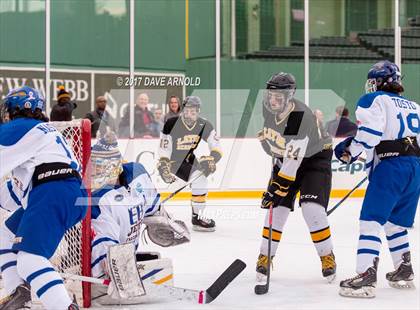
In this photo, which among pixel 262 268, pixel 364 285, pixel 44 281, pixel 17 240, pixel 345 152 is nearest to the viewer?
pixel 44 281

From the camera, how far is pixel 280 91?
3859 millimetres

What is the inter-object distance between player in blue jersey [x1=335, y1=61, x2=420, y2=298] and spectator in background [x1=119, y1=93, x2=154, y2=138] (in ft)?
13.9

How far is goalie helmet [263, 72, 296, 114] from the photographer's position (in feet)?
12.6

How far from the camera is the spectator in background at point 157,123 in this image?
780 cm

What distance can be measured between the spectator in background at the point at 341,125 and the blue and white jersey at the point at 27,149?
559 centimetres

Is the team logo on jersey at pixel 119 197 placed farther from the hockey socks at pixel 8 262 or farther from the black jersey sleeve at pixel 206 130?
the black jersey sleeve at pixel 206 130

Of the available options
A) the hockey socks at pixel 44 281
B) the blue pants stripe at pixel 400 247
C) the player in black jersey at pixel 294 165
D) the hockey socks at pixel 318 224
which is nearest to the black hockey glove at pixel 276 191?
the player in black jersey at pixel 294 165

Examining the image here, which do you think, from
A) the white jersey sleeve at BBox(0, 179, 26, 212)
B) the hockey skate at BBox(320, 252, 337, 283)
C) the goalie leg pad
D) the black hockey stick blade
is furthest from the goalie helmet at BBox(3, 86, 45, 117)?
the hockey skate at BBox(320, 252, 337, 283)

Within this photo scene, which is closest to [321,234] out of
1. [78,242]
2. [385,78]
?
[385,78]

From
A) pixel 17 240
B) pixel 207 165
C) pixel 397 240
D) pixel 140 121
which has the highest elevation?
pixel 140 121

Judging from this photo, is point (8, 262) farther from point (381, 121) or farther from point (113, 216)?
point (381, 121)

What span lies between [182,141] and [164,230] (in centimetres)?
249

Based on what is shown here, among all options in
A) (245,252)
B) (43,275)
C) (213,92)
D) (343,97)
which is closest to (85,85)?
(213,92)

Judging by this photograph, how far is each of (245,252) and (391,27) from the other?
→ 465 centimetres
